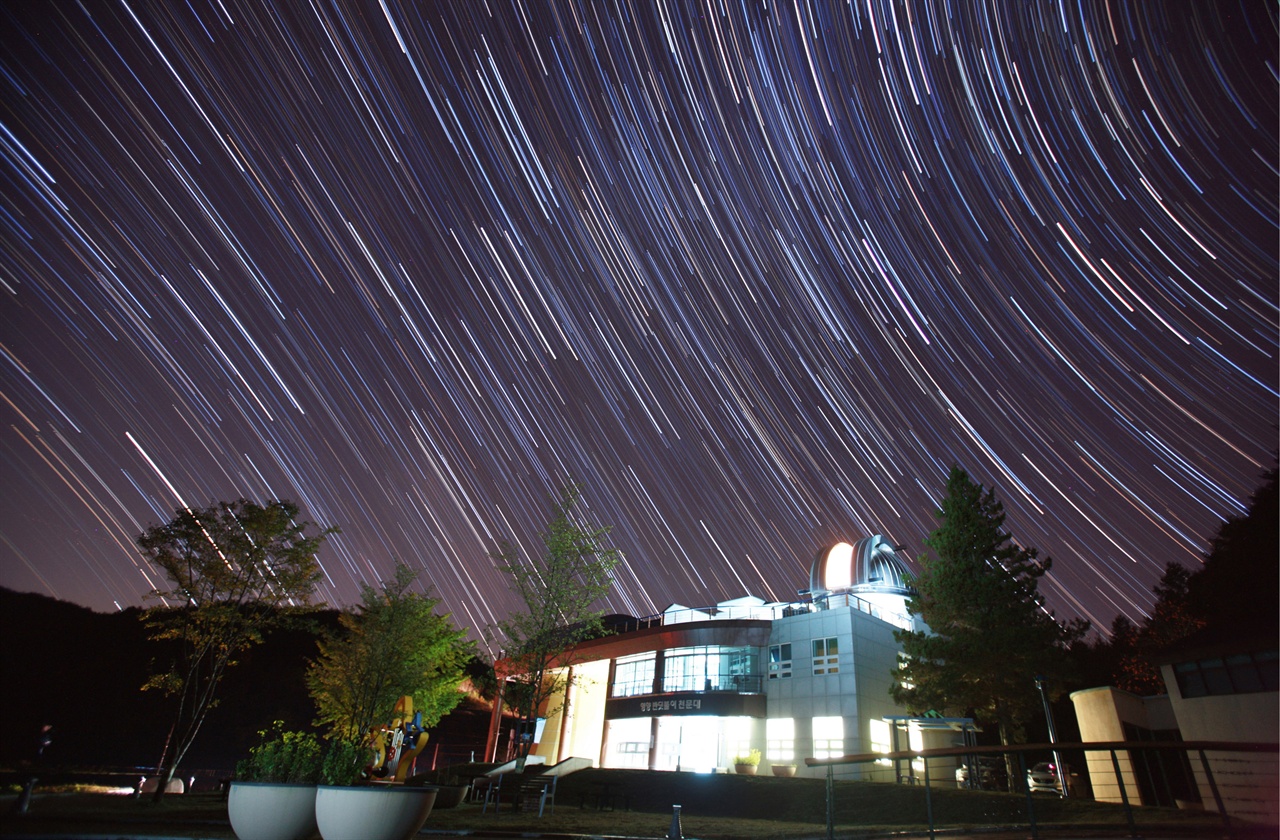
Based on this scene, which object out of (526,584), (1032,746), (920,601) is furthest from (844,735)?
(1032,746)

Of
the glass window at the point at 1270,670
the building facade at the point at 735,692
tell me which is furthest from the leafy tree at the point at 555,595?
the glass window at the point at 1270,670

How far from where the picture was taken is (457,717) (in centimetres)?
7131

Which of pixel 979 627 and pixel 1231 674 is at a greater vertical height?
pixel 979 627

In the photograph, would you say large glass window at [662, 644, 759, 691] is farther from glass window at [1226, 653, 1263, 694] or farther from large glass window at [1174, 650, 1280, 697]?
glass window at [1226, 653, 1263, 694]

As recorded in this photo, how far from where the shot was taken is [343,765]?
8.61m

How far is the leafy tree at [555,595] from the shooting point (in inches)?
1078

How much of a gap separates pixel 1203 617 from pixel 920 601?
89.0ft

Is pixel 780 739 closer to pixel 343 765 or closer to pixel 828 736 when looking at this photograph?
pixel 828 736

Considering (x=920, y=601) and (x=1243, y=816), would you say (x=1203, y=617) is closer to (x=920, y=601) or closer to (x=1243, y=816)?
(x=920, y=601)

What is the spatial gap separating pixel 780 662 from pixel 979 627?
41.1 feet

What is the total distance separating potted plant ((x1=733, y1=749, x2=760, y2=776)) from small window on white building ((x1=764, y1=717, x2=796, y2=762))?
3.53ft

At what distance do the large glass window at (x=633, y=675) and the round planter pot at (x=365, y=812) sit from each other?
34.9m

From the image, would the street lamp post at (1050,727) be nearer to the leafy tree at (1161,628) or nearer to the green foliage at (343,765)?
the green foliage at (343,765)

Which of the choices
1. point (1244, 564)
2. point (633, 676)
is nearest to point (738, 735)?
point (633, 676)
